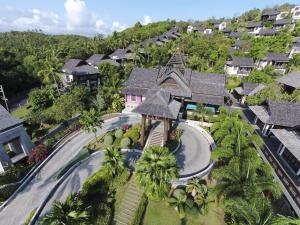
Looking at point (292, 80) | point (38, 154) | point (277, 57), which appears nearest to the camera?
point (38, 154)

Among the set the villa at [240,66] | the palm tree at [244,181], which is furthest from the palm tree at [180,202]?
the villa at [240,66]

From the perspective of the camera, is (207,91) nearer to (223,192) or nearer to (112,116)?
(112,116)

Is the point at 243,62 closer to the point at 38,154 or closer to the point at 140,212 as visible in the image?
the point at 140,212

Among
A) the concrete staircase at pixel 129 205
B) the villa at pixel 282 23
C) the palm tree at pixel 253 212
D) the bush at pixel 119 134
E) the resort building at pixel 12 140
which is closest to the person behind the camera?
the palm tree at pixel 253 212

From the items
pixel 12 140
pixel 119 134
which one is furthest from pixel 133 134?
pixel 12 140

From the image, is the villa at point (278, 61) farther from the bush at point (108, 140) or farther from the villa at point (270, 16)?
the bush at point (108, 140)
